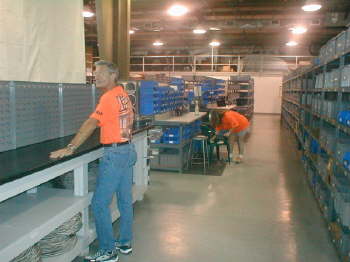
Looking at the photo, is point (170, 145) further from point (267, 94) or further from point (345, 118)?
point (267, 94)

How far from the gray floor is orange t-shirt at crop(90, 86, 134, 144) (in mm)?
1173

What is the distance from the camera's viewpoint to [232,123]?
7.34 meters

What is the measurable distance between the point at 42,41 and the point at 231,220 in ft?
9.79

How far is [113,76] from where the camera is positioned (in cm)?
299

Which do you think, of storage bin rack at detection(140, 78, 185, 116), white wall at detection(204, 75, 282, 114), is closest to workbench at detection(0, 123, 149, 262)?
storage bin rack at detection(140, 78, 185, 116)

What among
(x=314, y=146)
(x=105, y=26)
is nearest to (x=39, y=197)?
(x=105, y=26)

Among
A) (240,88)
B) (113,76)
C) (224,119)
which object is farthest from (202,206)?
(240,88)

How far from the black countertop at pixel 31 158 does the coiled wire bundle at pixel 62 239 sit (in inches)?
24.2

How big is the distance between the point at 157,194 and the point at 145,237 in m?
1.48

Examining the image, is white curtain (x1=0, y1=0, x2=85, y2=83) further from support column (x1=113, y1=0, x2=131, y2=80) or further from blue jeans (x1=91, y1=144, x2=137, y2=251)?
support column (x1=113, y1=0, x2=131, y2=80)

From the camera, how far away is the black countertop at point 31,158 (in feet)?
6.97

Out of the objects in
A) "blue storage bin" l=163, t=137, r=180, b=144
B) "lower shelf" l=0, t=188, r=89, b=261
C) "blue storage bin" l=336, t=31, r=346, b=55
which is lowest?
"lower shelf" l=0, t=188, r=89, b=261

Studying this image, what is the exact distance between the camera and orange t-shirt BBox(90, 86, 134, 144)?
9.32 feet

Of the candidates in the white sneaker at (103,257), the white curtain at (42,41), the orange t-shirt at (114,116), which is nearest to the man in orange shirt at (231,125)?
the white curtain at (42,41)
